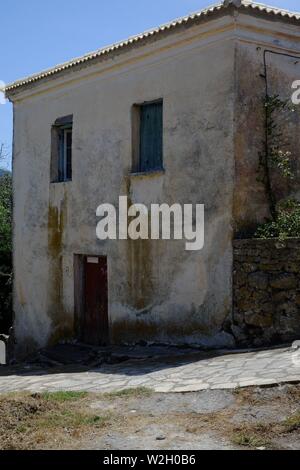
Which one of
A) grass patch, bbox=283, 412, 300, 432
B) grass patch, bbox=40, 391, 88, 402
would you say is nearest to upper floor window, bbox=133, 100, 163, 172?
grass patch, bbox=40, 391, 88, 402

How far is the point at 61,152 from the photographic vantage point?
12898 mm

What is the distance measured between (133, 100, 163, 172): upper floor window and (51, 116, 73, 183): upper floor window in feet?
7.81

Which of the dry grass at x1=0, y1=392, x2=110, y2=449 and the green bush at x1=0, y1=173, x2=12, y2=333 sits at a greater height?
the green bush at x1=0, y1=173, x2=12, y2=333

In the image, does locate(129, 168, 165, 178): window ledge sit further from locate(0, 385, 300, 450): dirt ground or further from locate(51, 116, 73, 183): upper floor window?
locate(0, 385, 300, 450): dirt ground

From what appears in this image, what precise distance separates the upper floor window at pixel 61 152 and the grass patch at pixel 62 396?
6.56m

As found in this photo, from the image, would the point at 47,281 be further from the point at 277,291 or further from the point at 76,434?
the point at 76,434

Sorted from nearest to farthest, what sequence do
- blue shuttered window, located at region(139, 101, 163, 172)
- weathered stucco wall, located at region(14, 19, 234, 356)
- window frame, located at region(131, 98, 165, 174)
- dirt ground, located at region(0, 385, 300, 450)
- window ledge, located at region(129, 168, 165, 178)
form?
dirt ground, located at region(0, 385, 300, 450)
weathered stucco wall, located at region(14, 19, 234, 356)
window ledge, located at region(129, 168, 165, 178)
blue shuttered window, located at region(139, 101, 163, 172)
window frame, located at region(131, 98, 165, 174)

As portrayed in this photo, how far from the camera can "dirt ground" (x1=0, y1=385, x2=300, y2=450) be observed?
500 cm

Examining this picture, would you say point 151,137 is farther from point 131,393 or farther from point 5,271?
point 5,271

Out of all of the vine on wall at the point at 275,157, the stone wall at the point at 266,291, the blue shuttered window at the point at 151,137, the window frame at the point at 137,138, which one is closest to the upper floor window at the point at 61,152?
the window frame at the point at 137,138

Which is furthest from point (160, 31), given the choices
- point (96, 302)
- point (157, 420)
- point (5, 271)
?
point (5, 271)

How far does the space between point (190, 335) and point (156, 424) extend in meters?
4.06

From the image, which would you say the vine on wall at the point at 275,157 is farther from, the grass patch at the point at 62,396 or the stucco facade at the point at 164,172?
the grass patch at the point at 62,396

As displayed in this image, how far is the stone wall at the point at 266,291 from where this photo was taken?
8.36 m
